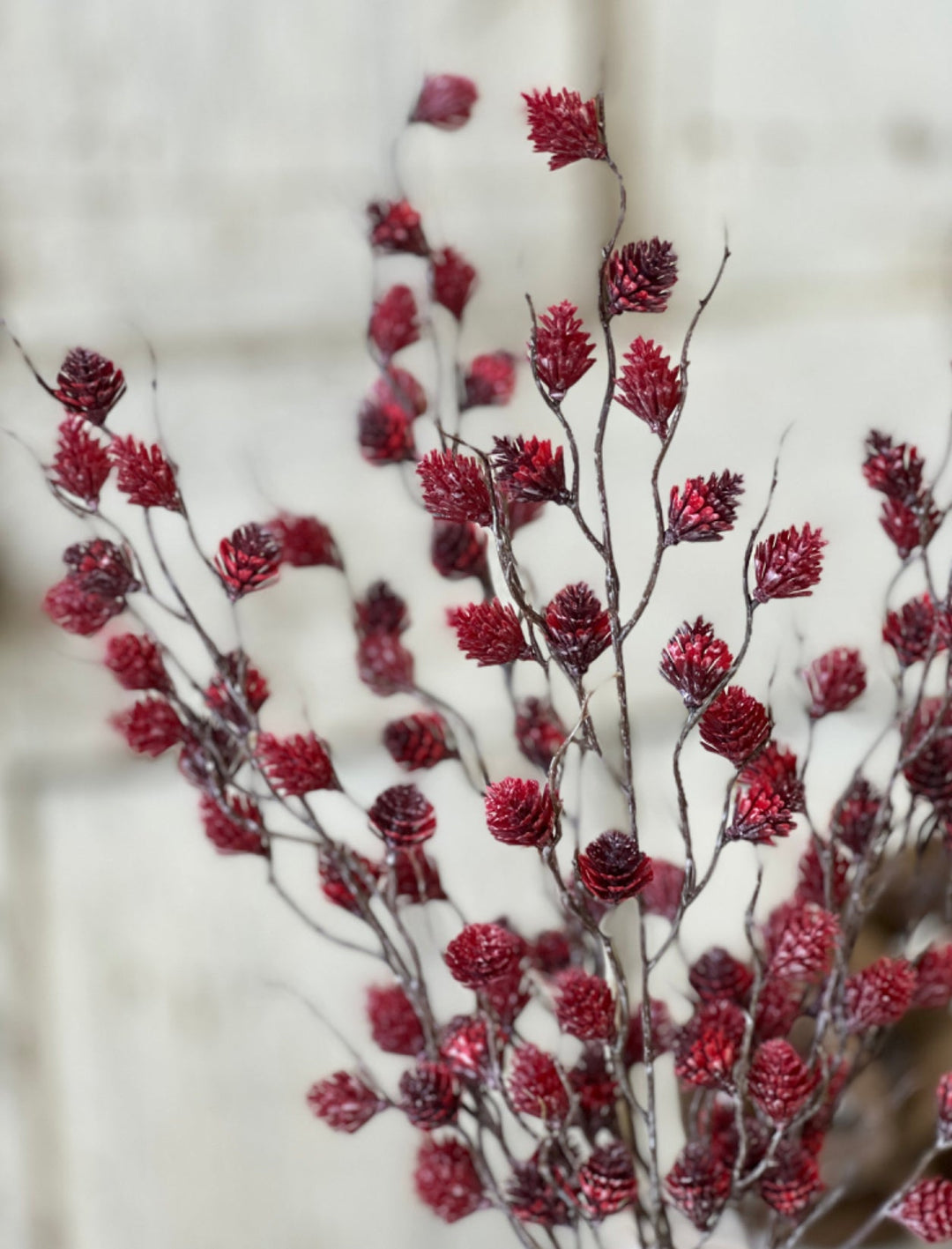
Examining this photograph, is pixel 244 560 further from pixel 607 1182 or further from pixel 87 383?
pixel 607 1182

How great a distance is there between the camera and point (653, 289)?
0.30 m

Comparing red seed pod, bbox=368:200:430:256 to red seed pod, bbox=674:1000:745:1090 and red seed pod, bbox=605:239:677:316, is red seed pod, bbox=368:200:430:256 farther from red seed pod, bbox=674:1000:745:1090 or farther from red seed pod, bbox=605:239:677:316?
red seed pod, bbox=674:1000:745:1090

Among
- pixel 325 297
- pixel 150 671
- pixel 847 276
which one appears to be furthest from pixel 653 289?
pixel 847 276

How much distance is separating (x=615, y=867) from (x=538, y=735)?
0.38ft

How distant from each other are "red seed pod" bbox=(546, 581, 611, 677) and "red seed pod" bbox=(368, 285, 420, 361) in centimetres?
15

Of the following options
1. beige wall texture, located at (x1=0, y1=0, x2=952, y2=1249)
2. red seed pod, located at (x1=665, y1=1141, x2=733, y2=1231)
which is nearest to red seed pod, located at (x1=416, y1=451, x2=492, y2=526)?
red seed pod, located at (x1=665, y1=1141, x2=733, y2=1231)

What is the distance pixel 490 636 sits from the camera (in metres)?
0.32

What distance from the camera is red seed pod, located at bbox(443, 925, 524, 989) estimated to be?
13.9 inches

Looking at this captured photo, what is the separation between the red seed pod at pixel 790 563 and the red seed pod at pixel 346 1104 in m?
0.22

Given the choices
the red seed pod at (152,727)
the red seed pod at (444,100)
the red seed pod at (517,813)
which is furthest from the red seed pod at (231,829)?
the red seed pod at (444,100)

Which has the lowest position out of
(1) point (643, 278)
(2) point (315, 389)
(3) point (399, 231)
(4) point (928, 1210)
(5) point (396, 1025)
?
(4) point (928, 1210)

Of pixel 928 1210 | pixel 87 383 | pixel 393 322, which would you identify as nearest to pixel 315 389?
pixel 393 322

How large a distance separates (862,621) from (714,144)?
0.31 metres

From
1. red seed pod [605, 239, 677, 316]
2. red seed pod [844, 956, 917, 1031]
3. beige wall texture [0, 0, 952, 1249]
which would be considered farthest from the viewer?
beige wall texture [0, 0, 952, 1249]
